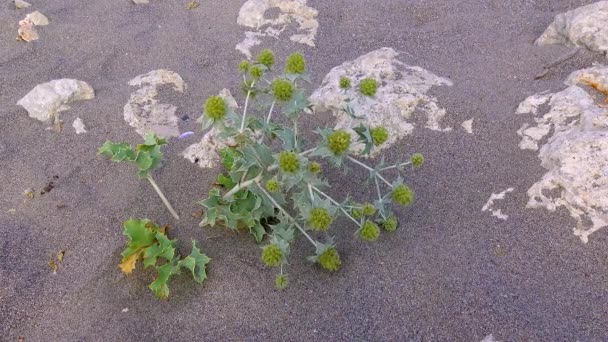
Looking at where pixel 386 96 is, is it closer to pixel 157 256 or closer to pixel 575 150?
pixel 575 150

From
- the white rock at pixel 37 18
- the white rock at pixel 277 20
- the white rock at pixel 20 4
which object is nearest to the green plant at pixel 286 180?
the white rock at pixel 277 20

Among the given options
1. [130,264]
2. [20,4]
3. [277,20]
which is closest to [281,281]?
[130,264]

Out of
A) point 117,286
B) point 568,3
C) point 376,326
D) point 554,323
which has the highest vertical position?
point 568,3

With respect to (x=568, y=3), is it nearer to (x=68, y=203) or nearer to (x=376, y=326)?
(x=376, y=326)

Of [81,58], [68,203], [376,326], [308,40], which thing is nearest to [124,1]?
[81,58]

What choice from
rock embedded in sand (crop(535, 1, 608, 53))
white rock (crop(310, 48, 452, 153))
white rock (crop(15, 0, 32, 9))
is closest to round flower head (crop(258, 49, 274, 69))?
white rock (crop(310, 48, 452, 153))

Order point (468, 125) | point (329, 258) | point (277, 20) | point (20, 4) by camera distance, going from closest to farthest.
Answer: point (329, 258) → point (468, 125) → point (277, 20) → point (20, 4)

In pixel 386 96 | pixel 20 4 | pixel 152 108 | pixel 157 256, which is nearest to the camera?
pixel 157 256

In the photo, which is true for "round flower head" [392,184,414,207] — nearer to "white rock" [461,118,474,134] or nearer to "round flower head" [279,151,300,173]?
"round flower head" [279,151,300,173]
